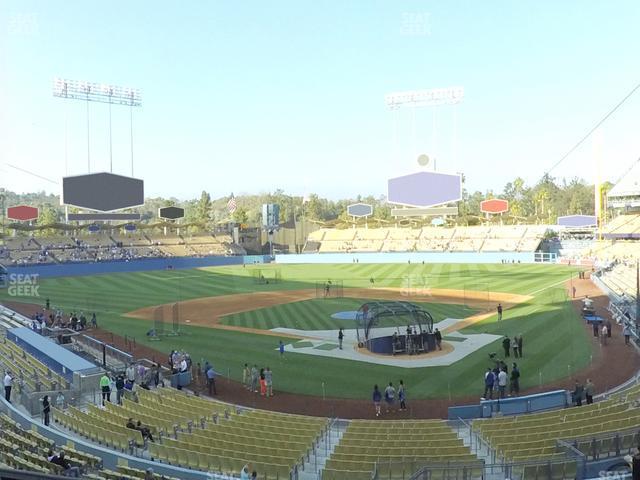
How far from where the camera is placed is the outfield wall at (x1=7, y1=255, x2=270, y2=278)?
224ft

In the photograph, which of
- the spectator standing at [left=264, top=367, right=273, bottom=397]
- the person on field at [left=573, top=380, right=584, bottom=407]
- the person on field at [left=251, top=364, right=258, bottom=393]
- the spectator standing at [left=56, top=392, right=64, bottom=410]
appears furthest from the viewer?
the person on field at [left=251, top=364, right=258, bottom=393]

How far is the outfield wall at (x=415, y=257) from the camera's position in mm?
77688

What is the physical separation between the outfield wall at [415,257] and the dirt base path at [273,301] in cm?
3171

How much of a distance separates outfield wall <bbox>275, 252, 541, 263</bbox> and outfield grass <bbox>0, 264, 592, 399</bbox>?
9518mm

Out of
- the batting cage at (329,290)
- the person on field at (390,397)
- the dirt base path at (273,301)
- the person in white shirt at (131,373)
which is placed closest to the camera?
the person on field at (390,397)

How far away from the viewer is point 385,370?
23922 mm

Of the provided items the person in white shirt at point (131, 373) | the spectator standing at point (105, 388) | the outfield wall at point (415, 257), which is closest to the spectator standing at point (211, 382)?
the person in white shirt at point (131, 373)

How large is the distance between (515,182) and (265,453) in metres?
170

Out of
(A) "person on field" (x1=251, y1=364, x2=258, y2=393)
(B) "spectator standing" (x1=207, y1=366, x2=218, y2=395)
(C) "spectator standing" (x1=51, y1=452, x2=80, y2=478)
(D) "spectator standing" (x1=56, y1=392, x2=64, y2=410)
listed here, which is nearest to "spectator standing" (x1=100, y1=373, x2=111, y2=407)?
(D) "spectator standing" (x1=56, y1=392, x2=64, y2=410)

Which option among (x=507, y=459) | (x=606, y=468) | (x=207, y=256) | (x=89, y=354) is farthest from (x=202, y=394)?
(x=207, y=256)

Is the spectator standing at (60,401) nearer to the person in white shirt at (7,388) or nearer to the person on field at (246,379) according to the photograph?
the person in white shirt at (7,388)

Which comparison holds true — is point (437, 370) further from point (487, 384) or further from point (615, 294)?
point (615, 294)

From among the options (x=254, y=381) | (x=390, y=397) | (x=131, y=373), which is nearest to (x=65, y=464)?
(x=131, y=373)

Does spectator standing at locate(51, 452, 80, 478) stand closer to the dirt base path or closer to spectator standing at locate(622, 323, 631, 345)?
the dirt base path
